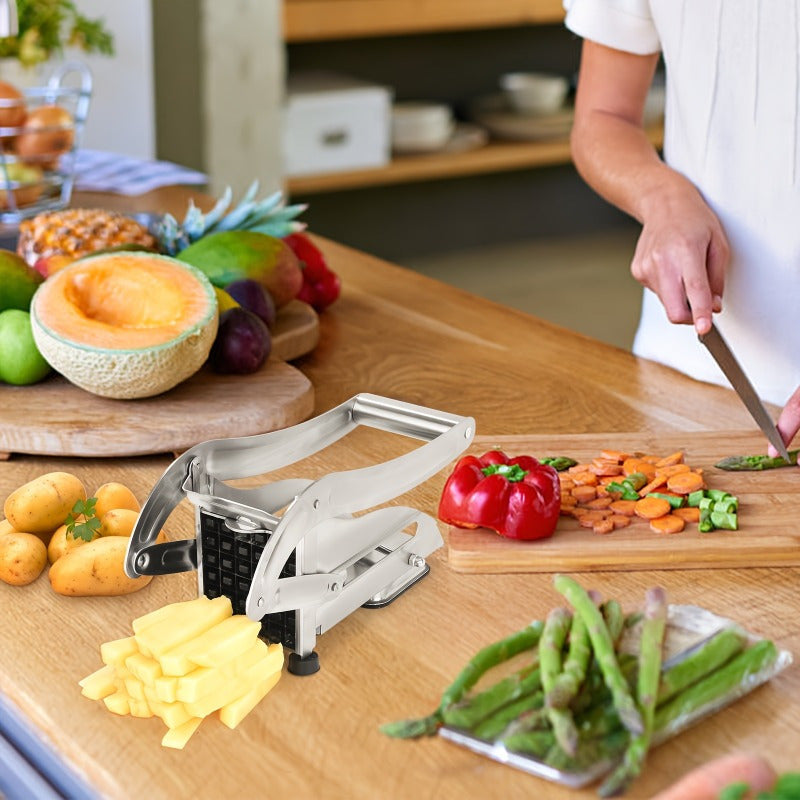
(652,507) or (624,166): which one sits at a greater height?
(624,166)

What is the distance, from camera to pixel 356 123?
3846 millimetres

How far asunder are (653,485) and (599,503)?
0.20ft

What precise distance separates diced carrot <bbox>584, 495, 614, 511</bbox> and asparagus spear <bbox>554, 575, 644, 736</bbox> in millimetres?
230

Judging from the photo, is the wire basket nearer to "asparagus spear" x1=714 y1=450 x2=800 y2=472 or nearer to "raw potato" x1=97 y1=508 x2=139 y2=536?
"raw potato" x1=97 y1=508 x2=139 y2=536

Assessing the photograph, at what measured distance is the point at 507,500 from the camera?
44.4 inches

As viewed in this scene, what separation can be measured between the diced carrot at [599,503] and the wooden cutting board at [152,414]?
15.9 inches

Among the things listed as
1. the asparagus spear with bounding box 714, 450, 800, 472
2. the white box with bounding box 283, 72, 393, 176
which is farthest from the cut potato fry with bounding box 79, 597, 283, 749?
the white box with bounding box 283, 72, 393, 176

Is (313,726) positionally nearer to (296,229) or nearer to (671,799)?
(671,799)

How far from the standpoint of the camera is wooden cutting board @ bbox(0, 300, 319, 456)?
1.36m

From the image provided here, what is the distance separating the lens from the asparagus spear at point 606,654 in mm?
830

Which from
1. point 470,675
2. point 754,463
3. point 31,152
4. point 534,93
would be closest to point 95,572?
point 470,675

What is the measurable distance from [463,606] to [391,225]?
11.9 ft

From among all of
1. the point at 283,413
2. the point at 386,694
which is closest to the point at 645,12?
the point at 283,413

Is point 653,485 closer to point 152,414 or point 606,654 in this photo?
point 606,654
